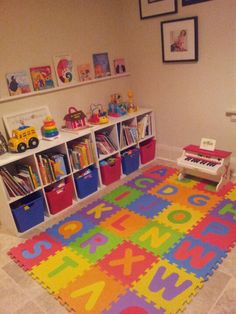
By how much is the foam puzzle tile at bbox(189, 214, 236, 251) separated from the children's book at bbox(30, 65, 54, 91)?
182 cm

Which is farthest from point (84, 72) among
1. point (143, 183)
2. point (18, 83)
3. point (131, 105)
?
point (143, 183)

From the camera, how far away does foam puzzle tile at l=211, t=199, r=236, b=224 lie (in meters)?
2.19

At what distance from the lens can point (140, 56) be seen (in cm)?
319

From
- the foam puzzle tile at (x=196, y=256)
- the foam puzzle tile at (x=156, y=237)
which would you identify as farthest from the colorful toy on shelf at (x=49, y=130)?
the foam puzzle tile at (x=196, y=256)

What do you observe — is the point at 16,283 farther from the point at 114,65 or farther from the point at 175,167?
the point at 114,65

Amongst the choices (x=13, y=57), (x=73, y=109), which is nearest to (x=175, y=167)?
(x=73, y=109)

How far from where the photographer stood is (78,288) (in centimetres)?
172

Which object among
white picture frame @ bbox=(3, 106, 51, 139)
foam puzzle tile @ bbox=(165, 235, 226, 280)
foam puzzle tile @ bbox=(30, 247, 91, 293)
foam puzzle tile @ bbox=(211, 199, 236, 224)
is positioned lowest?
foam puzzle tile @ bbox=(211, 199, 236, 224)

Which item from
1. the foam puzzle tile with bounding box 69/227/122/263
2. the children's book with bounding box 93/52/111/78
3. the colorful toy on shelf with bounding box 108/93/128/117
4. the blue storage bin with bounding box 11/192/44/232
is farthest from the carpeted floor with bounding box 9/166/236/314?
the children's book with bounding box 93/52/111/78

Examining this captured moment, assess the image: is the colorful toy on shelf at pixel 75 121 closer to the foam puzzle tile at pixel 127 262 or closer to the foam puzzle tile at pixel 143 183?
the foam puzzle tile at pixel 143 183

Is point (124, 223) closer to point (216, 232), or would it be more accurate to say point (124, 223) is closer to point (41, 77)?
point (216, 232)

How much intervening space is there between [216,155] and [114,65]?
1536mm

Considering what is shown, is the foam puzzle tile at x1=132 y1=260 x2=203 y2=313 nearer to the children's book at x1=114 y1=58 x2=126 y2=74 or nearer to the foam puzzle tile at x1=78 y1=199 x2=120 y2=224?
the foam puzzle tile at x1=78 y1=199 x2=120 y2=224

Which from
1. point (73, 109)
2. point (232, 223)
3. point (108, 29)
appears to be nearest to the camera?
point (232, 223)
